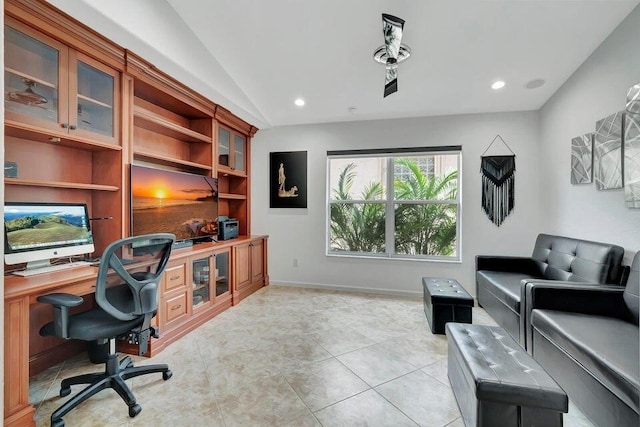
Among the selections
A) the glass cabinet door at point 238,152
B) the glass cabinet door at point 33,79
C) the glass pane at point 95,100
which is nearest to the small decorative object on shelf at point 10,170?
the glass cabinet door at point 33,79

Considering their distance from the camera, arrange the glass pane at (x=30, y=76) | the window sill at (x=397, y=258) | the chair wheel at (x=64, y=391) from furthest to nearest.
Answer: the window sill at (x=397, y=258)
the chair wheel at (x=64, y=391)
the glass pane at (x=30, y=76)

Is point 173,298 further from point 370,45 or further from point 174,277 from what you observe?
point 370,45

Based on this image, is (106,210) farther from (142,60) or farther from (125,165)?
(142,60)

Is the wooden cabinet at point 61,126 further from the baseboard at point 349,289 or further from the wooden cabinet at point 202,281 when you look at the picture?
the baseboard at point 349,289

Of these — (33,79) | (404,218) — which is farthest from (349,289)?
(33,79)

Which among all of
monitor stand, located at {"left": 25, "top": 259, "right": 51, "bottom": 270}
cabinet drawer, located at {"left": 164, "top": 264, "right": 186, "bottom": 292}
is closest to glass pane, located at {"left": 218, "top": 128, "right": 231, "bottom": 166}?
cabinet drawer, located at {"left": 164, "top": 264, "right": 186, "bottom": 292}

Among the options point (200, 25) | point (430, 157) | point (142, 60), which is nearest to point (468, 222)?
point (430, 157)

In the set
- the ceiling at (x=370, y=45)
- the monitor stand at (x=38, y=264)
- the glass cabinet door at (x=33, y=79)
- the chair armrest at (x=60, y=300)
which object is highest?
the ceiling at (x=370, y=45)

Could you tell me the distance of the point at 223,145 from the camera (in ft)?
12.3

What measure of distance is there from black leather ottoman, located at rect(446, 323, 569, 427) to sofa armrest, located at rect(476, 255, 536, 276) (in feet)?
6.11

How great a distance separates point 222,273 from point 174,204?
1.01 m

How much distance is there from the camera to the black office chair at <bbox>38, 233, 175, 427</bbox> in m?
1.60

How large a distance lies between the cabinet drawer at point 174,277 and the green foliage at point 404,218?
2.25m

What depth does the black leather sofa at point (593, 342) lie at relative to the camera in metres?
1.36
